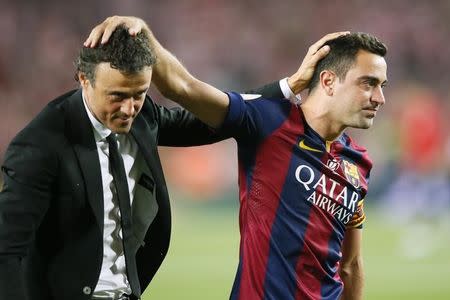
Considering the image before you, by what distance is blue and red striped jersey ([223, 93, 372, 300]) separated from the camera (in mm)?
3475

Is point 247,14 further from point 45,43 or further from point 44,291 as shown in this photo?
point 44,291

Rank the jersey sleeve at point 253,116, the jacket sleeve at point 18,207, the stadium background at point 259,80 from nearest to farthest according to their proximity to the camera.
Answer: the jacket sleeve at point 18,207
the jersey sleeve at point 253,116
the stadium background at point 259,80

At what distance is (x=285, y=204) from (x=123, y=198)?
691 millimetres

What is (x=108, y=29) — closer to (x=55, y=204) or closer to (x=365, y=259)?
(x=55, y=204)

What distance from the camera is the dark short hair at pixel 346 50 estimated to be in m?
3.65

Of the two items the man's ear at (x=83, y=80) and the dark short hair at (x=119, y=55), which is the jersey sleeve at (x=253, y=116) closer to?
the dark short hair at (x=119, y=55)

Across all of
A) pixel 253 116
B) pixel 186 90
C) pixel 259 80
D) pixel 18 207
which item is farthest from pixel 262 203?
pixel 259 80

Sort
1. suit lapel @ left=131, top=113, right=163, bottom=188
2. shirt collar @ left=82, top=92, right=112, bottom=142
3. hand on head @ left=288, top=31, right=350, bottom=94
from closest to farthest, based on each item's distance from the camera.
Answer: shirt collar @ left=82, top=92, right=112, bottom=142, suit lapel @ left=131, top=113, right=163, bottom=188, hand on head @ left=288, top=31, right=350, bottom=94

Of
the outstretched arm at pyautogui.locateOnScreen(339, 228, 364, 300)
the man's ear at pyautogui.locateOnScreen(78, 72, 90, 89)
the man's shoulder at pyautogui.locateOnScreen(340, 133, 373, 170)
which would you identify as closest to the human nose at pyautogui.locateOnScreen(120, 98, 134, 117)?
the man's ear at pyautogui.locateOnScreen(78, 72, 90, 89)

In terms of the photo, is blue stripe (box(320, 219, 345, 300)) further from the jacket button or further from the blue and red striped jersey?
the jacket button

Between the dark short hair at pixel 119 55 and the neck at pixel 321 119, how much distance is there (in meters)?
0.83

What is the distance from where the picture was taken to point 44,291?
311 centimetres

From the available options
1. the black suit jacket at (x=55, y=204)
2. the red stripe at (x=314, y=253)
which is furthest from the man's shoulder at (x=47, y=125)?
the red stripe at (x=314, y=253)

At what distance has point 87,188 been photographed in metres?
3.07
